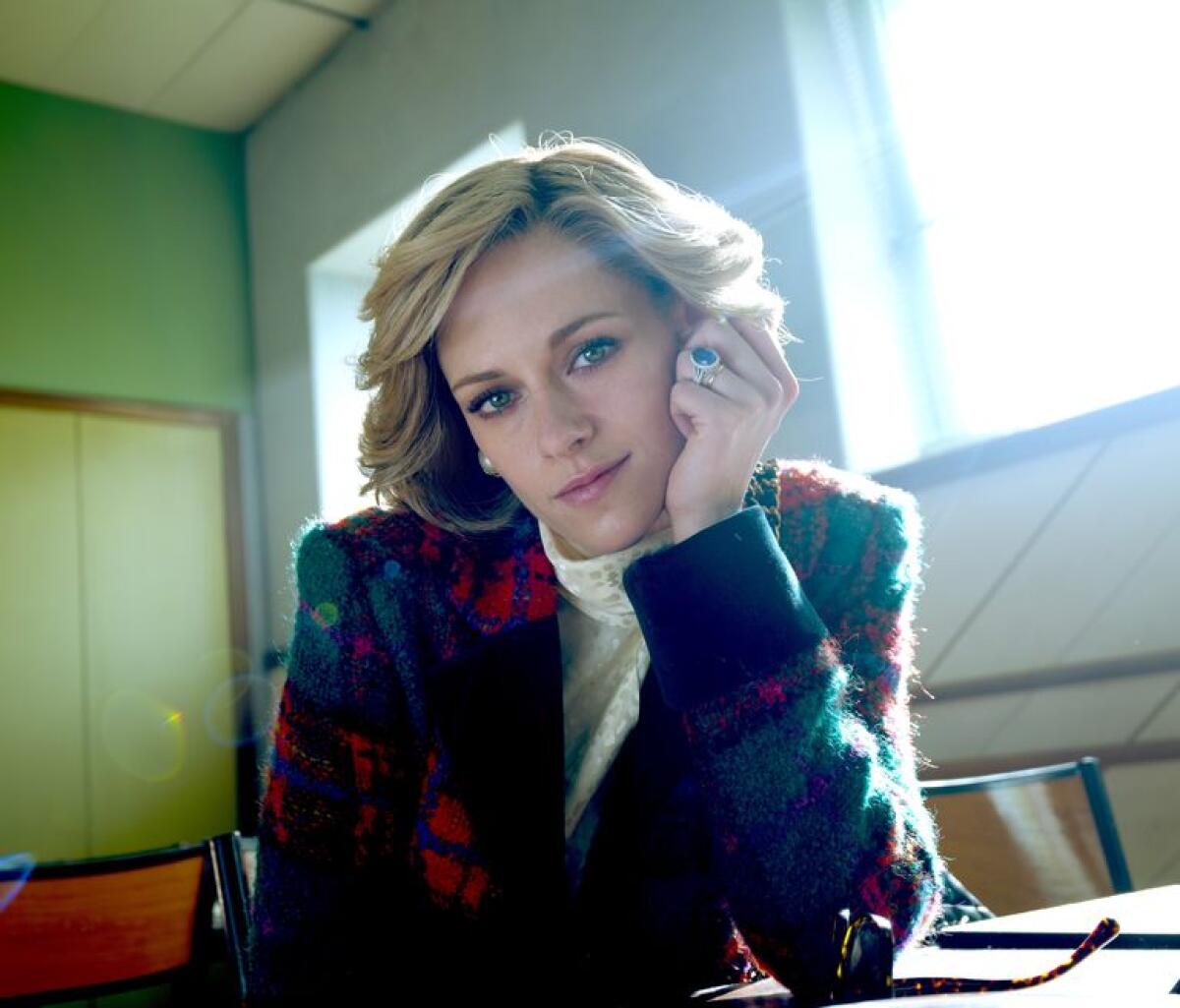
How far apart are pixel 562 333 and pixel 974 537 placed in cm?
130

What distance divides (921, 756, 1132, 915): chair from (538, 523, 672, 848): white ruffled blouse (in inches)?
14.3

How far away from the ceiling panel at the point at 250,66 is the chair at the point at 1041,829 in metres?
3.56

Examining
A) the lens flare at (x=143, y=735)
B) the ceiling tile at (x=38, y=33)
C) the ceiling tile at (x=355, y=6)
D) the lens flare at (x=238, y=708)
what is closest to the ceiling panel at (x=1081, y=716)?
the lens flare at (x=238, y=708)

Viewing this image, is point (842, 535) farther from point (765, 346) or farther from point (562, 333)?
point (562, 333)

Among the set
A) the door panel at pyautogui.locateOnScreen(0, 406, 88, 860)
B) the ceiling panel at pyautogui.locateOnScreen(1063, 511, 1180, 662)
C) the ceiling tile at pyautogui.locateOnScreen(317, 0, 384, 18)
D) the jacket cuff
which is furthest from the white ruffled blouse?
the ceiling tile at pyautogui.locateOnScreen(317, 0, 384, 18)

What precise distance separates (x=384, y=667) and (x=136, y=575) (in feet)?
10.7

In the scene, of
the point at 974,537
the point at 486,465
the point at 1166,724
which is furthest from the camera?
the point at 974,537

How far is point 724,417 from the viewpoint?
3.90ft

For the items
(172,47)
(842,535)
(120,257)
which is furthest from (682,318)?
(120,257)

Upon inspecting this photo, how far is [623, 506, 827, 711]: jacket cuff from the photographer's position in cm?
103

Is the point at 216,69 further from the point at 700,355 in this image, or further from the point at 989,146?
the point at 700,355

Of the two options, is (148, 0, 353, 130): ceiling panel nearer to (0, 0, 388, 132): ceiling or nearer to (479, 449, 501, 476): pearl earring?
(0, 0, 388, 132): ceiling

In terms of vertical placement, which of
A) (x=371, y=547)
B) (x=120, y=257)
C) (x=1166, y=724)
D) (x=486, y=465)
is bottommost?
(x=1166, y=724)

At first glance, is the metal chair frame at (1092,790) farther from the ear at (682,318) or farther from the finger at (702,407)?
the ear at (682,318)
